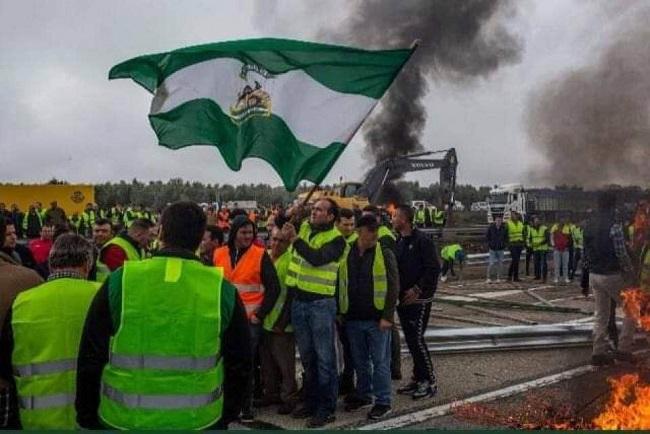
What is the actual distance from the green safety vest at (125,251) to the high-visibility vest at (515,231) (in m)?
13.4

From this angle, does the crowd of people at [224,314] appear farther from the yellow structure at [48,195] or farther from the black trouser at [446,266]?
the yellow structure at [48,195]

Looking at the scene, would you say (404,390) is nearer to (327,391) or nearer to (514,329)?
(327,391)

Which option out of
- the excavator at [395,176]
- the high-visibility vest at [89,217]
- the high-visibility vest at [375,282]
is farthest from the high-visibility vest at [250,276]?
the excavator at [395,176]

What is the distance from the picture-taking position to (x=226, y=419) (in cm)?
311

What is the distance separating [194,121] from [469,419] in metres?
3.37

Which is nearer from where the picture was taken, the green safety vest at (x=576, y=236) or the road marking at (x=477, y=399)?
the road marking at (x=477, y=399)

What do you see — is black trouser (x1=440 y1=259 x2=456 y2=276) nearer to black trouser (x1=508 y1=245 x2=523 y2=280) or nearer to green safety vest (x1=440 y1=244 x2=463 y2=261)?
green safety vest (x1=440 y1=244 x2=463 y2=261)

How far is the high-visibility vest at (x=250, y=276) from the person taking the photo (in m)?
6.02

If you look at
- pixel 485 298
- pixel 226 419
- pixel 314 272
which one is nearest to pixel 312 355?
pixel 314 272

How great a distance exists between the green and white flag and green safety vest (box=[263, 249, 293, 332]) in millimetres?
988

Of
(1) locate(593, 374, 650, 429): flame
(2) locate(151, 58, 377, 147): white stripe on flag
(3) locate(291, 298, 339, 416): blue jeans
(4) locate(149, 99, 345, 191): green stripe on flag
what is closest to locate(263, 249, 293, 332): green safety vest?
(3) locate(291, 298, 339, 416): blue jeans

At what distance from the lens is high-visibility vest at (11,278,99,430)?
10.9 ft

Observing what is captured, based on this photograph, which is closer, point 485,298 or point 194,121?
point 194,121

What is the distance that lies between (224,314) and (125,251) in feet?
10.2
